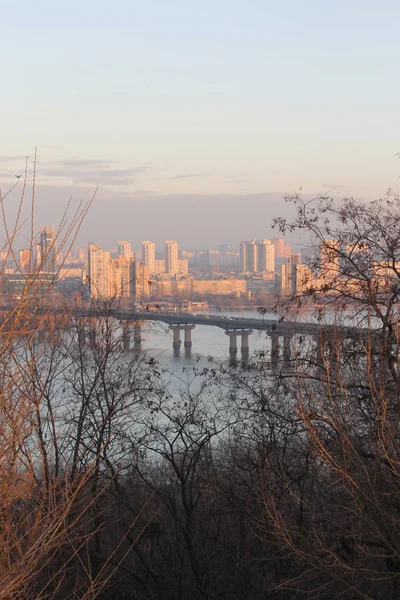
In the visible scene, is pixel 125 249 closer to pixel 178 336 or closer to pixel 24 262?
pixel 178 336

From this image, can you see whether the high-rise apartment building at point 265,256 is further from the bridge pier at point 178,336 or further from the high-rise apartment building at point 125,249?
the bridge pier at point 178,336

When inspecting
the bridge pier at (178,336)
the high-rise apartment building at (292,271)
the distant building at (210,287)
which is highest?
the high-rise apartment building at (292,271)

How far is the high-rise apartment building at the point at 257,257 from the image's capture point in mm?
48406

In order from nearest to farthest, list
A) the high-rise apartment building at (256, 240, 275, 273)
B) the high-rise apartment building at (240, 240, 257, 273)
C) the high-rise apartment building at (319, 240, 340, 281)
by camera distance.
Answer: the high-rise apartment building at (319, 240, 340, 281) < the high-rise apartment building at (256, 240, 275, 273) < the high-rise apartment building at (240, 240, 257, 273)

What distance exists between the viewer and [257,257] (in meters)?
52.7

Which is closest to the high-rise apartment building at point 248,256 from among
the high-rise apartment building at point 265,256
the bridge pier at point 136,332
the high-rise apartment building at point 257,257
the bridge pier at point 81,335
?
the high-rise apartment building at point 257,257

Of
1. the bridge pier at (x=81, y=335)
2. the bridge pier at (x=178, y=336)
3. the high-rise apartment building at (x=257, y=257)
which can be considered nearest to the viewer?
the bridge pier at (x=81, y=335)

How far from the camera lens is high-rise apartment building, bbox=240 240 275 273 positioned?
48406 mm

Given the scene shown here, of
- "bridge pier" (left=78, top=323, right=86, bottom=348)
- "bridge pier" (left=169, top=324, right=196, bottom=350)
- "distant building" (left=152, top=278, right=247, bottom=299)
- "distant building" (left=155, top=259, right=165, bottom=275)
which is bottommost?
"bridge pier" (left=169, top=324, right=196, bottom=350)

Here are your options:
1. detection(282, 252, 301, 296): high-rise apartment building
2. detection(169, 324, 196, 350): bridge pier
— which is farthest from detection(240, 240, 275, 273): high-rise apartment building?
detection(282, 252, 301, 296): high-rise apartment building

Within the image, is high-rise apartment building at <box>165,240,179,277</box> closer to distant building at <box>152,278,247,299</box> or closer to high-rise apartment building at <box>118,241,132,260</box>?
high-rise apartment building at <box>118,241,132,260</box>

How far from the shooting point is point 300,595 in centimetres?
421

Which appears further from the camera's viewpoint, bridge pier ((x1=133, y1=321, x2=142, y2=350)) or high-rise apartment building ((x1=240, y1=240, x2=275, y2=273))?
high-rise apartment building ((x1=240, y1=240, x2=275, y2=273))

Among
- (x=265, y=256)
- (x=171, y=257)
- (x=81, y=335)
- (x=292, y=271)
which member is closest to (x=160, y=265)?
(x=171, y=257)
